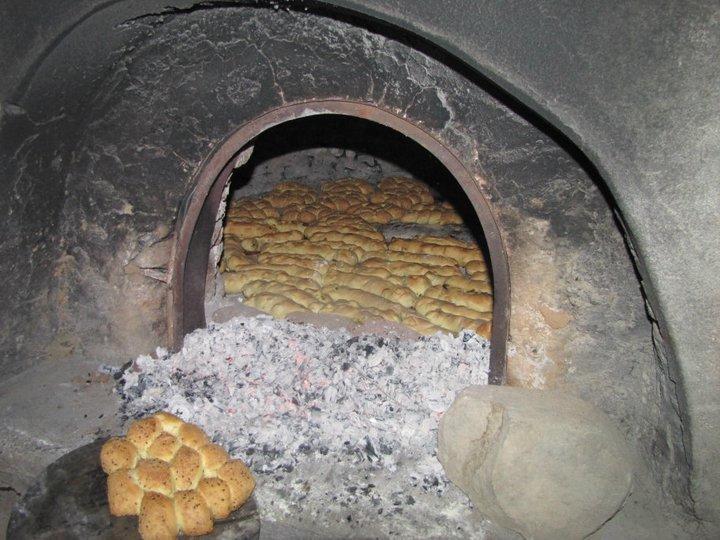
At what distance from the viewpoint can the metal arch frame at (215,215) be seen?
2.61m

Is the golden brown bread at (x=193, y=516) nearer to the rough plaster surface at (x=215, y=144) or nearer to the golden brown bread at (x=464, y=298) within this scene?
the rough plaster surface at (x=215, y=144)

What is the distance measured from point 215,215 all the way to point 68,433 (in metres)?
1.31

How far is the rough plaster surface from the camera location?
2.44 meters

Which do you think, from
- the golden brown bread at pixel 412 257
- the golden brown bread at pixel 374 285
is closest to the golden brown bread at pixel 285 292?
the golden brown bread at pixel 374 285

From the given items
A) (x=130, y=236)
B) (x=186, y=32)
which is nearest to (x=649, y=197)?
(x=186, y=32)

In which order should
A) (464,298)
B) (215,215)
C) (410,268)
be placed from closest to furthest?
(215,215) → (464,298) → (410,268)

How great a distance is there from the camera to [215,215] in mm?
3426

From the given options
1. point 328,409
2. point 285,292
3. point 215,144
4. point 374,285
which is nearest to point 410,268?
point 374,285

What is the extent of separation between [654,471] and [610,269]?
0.82 m

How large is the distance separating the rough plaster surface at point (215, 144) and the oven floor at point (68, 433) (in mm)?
131

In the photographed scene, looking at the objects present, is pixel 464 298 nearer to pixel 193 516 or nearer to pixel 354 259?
pixel 354 259

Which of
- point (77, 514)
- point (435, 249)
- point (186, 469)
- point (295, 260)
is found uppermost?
point (435, 249)

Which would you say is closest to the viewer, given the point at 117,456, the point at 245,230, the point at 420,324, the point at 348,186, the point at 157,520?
the point at 157,520

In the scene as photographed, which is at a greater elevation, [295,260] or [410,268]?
[410,268]
